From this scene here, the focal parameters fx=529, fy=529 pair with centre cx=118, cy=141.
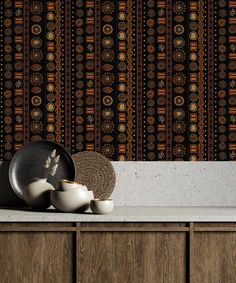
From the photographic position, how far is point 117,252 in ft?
8.27

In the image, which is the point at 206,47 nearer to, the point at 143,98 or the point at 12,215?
the point at 143,98

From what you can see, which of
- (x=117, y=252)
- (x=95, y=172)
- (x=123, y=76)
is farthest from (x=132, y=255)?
(x=123, y=76)

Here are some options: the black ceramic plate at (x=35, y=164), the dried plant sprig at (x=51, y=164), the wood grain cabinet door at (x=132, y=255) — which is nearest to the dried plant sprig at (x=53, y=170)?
the dried plant sprig at (x=51, y=164)

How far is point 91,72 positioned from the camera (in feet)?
10.2

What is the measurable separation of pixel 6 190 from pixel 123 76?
3.12 ft

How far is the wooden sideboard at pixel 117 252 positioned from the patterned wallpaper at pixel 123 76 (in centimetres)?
67

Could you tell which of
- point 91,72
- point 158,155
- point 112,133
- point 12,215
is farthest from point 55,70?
point 12,215

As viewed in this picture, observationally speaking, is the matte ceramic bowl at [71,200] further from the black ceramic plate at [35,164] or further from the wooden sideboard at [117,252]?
the black ceramic plate at [35,164]

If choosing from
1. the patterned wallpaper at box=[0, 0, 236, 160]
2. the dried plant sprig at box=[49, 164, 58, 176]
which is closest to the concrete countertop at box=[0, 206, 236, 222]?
the dried plant sprig at box=[49, 164, 58, 176]

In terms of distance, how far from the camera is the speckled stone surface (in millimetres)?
3086

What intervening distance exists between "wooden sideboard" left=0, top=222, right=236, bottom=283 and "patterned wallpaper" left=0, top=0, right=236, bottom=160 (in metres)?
0.67

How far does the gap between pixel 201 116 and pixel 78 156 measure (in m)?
0.76

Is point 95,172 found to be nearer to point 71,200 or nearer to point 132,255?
point 71,200

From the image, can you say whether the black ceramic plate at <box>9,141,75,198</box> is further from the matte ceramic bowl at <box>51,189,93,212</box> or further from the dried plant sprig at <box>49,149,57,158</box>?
the matte ceramic bowl at <box>51,189,93,212</box>
